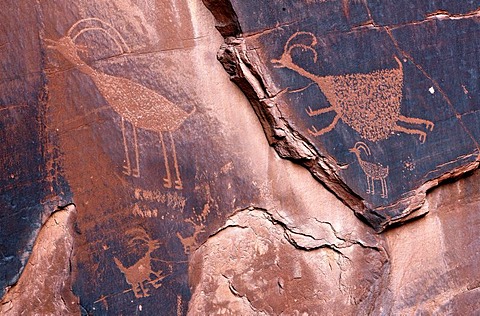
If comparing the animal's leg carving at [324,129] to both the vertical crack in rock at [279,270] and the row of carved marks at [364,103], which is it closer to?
the row of carved marks at [364,103]

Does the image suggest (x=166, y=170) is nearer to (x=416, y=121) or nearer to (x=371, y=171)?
(x=371, y=171)

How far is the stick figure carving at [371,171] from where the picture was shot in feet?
9.13

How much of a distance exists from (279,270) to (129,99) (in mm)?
960

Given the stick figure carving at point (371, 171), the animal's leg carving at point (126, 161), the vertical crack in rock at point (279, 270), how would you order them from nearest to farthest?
the animal's leg carving at point (126, 161)
the vertical crack in rock at point (279, 270)
the stick figure carving at point (371, 171)

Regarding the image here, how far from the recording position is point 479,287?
3045mm

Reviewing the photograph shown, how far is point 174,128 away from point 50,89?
500 millimetres

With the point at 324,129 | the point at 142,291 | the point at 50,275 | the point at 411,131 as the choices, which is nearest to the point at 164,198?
the point at 142,291

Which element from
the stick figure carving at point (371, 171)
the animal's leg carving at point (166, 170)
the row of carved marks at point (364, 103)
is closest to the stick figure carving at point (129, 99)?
the animal's leg carving at point (166, 170)

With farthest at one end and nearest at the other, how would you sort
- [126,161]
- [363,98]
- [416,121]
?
[416,121], [363,98], [126,161]

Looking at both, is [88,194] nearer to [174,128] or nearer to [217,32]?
[174,128]

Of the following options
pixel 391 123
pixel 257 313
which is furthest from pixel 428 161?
pixel 257 313

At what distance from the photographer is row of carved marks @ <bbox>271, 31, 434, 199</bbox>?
2.69 m

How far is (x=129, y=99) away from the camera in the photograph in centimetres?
247

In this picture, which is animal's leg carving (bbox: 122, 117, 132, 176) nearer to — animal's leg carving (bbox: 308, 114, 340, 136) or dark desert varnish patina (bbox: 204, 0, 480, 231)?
dark desert varnish patina (bbox: 204, 0, 480, 231)
